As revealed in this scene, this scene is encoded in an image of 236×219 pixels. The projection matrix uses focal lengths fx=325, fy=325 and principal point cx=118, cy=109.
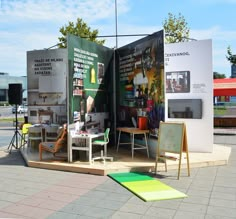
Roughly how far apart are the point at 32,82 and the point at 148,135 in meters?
4.48

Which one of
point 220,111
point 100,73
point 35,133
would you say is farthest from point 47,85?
point 220,111

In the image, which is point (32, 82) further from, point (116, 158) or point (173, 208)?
point (173, 208)

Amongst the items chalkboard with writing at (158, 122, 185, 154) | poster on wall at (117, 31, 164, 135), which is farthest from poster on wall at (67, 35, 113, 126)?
chalkboard with writing at (158, 122, 185, 154)

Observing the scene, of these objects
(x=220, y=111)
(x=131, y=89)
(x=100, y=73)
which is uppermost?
(x=100, y=73)

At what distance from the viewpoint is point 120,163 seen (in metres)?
7.07

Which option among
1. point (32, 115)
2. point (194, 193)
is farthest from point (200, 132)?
point (32, 115)

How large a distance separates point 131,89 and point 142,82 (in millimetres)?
592

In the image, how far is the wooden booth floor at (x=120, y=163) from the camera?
262 inches

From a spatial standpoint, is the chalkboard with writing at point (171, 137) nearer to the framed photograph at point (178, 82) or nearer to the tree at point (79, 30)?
the framed photograph at point (178, 82)

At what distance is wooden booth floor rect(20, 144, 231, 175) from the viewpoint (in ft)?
21.8

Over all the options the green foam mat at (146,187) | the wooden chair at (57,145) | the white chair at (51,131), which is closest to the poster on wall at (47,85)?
the white chair at (51,131)

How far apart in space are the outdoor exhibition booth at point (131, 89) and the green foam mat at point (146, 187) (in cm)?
142

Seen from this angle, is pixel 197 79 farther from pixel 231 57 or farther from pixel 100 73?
pixel 231 57

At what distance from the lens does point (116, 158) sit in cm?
766
